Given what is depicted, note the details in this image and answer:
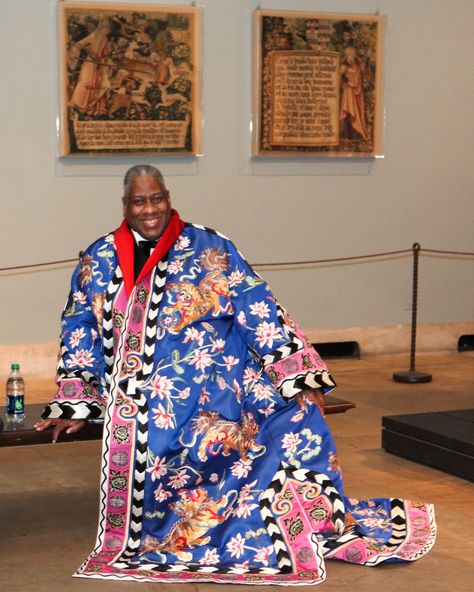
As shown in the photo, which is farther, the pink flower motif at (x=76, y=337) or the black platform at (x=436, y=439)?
the black platform at (x=436, y=439)

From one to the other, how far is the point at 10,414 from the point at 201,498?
106 centimetres

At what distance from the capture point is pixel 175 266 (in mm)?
5887

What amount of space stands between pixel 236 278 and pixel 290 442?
0.81 m

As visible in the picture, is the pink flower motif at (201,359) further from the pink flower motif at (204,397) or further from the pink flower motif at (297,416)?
the pink flower motif at (297,416)

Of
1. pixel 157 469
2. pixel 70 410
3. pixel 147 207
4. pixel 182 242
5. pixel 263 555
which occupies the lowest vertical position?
pixel 263 555

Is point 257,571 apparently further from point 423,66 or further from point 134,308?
point 423,66

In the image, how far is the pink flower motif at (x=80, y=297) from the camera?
5.93 meters

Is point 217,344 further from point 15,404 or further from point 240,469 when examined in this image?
point 15,404

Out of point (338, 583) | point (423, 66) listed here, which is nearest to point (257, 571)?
point (338, 583)

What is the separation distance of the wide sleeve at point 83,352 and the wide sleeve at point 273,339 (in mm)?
644

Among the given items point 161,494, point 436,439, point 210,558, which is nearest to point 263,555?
point 210,558

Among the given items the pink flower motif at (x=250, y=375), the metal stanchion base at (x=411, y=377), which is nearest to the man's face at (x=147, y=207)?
the pink flower motif at (x=250, y=375)

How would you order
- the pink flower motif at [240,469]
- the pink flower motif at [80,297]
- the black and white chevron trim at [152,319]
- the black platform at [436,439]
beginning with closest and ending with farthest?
the pink flower motif at [240,469] < the black and white chevron trim at [152,319] < the pink flower motif at [80,297] < the black platform at [436,439]

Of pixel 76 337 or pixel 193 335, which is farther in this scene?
pixel 76 337
